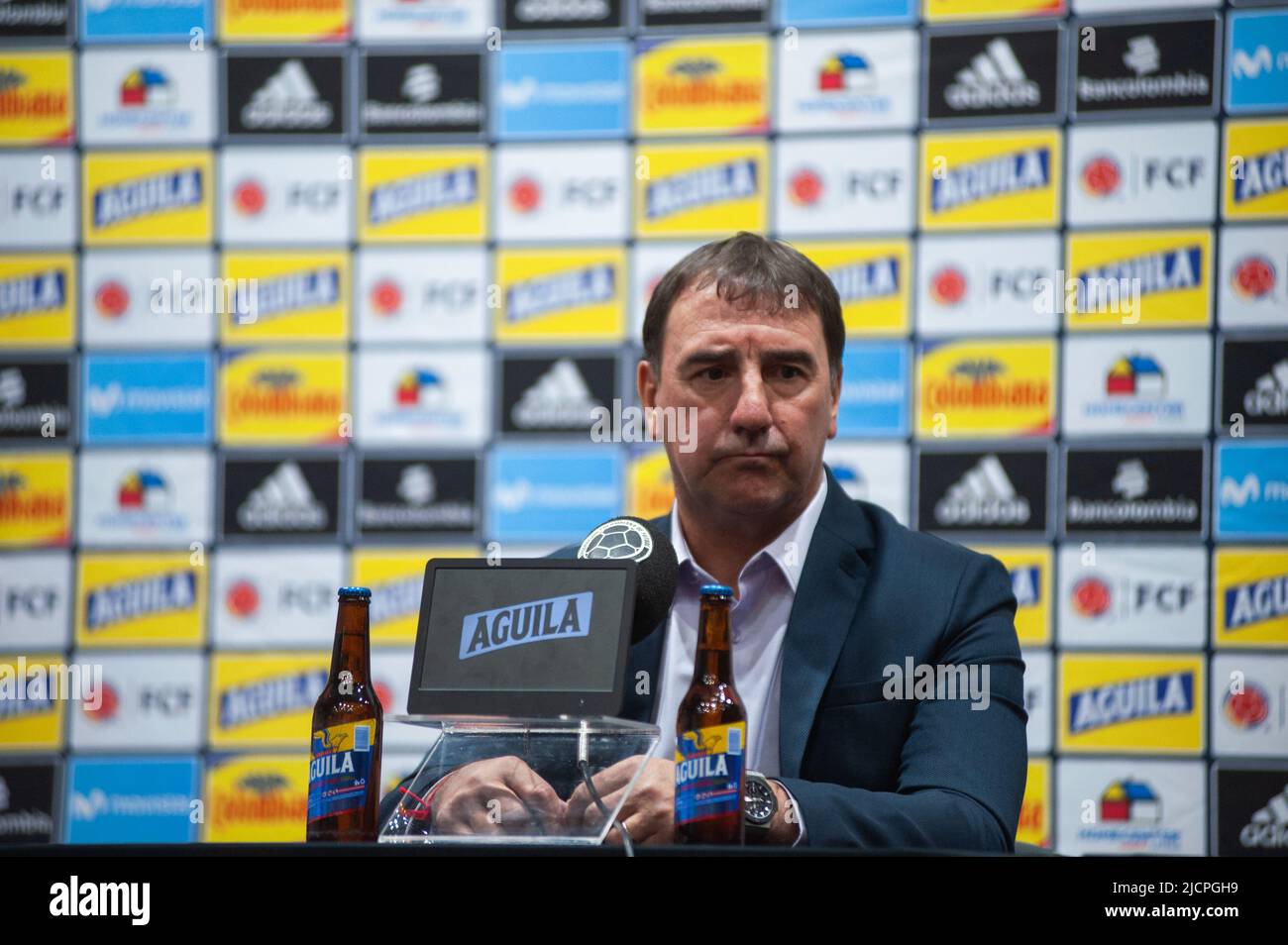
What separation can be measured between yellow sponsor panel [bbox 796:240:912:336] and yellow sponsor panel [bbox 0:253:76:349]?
219 centimetres

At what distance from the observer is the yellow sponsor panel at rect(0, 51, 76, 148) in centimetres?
391

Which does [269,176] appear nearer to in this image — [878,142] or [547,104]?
[547,104]

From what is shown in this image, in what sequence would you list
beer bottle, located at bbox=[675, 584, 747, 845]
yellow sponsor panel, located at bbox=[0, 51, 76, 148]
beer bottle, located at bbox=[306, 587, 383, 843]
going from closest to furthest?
beer bottle, located at bbox=[675, 584, 747, 845]
beer bottle, located at bbox=[306, 587, 383, 843]
yellow sponsor panel, located at bbox=[0, 51, 76, 148]

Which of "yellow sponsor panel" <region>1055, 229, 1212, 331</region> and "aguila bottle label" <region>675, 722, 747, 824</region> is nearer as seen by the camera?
"aguila bottle label" <region>675, 722, 747, 824</region>

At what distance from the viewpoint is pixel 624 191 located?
3740mm

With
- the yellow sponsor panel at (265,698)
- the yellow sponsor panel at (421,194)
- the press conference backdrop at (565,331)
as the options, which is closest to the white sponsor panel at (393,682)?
the press conference backdrop at (565,331)

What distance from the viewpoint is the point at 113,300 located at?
3850mm

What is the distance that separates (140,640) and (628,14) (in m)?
2.27

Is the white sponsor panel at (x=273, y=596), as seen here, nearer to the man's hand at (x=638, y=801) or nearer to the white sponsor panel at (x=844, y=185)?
the white sponsor panel at (x=844, y=185)

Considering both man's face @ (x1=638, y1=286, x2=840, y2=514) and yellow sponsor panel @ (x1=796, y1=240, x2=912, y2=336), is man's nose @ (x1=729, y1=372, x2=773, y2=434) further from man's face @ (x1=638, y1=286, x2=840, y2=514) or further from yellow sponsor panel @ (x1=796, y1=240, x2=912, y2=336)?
yellow sponsor panel @ (x1=796, y1=240, x2=912, y2=336)

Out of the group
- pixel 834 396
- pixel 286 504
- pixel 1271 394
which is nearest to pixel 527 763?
pixel 834 396

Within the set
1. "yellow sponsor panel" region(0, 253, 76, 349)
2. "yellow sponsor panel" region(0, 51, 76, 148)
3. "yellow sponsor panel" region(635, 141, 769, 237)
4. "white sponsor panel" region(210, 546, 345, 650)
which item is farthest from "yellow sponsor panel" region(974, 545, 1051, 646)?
"yellow sponsor panel" region(0, 51, 76, 148)
